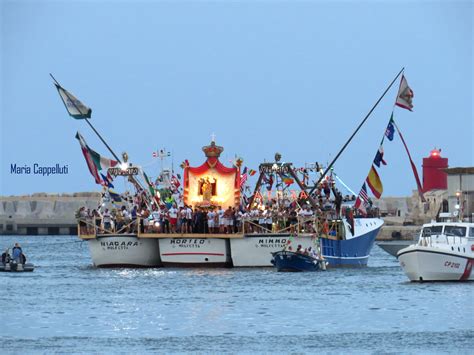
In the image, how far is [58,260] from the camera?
10188 cm

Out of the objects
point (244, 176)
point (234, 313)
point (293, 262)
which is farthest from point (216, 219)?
point (234, 313)

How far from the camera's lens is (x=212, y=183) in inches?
3155

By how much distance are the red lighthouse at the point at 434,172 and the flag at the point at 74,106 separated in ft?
280

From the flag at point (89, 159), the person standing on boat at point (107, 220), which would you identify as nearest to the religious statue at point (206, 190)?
the person standing on boat at point (107, 220)

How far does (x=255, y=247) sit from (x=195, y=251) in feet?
9.54

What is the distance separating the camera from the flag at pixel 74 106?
8300cm

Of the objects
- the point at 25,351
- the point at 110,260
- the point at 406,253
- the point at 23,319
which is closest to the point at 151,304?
the point at 23,319

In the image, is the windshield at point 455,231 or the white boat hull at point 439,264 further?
the windshield at point 455,231

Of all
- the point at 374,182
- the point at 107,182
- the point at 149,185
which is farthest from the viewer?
the point at 149,185

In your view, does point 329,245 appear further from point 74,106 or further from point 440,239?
point 440,239

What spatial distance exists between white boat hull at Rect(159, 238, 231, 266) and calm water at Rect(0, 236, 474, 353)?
94cm

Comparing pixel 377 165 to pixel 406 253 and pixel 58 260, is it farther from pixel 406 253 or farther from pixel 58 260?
pixel 58 260

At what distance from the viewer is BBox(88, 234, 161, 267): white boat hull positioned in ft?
251

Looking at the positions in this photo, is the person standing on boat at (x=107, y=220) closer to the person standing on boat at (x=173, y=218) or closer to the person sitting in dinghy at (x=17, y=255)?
the person standing on boat at (x=173, y=218)
